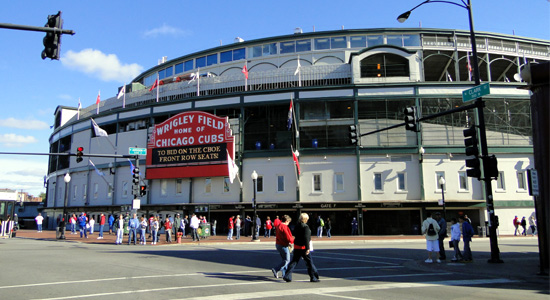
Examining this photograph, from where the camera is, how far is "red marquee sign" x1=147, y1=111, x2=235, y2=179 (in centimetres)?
3650

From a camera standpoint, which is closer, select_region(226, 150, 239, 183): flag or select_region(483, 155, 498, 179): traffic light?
select_region(483, 155, 498, 179): traffic light

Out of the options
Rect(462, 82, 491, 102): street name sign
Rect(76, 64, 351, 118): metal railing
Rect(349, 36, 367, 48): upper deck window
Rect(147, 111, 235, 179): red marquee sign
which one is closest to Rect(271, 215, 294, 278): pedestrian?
Rect(462, 82, 491, 102): street name sign

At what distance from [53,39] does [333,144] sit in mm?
28485

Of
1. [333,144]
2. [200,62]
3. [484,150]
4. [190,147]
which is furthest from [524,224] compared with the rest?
[200,62]

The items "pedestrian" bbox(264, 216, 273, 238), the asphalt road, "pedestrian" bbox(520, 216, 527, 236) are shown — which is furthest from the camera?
"pedestrian" bbox(520, 216, 527, 236)

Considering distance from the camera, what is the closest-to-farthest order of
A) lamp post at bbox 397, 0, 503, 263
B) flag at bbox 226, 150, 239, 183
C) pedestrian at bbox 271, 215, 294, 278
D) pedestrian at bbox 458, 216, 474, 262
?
1. pedestrian at bbox 271, 215, 294, 278
2. lamp post at bbox 397, 0, 503, 263
3. pedestrian at bbox 458, 216, 474, 262
4. flag at bbox 226, 150, 239, 183

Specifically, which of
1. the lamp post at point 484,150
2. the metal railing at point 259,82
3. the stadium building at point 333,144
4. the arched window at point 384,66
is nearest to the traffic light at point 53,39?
the lamp post at point 484,150

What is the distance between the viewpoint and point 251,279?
11.3 meters

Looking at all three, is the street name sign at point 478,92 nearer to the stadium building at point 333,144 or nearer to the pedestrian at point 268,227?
the stadium building at point 333,144

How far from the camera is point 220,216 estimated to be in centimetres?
3794

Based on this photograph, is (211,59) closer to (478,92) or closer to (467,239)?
(478,92)

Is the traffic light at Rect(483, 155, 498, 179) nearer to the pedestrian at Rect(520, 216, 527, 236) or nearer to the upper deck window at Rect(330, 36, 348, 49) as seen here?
the pedestrian at Rect(520, 216, 527, 236)

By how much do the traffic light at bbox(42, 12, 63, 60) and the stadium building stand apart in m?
23.1

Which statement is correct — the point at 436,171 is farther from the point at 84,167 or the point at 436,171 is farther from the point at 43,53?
the point at 84,167
